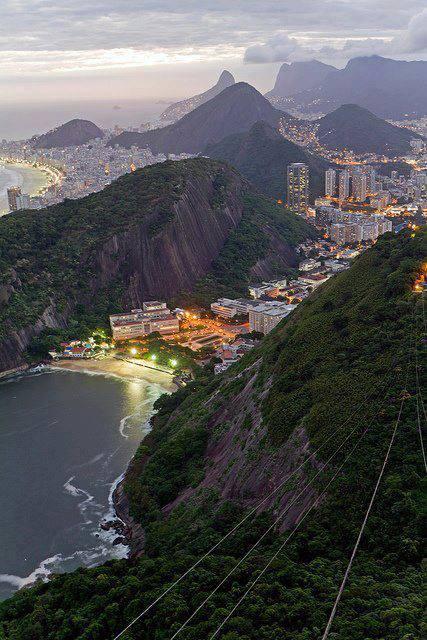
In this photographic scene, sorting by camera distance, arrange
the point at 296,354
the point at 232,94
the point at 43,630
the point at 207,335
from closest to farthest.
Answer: the point at 43,630 → the point at 296,354 → the point at 207,335 → the point at 232,94

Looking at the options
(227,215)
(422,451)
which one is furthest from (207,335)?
(422,451)

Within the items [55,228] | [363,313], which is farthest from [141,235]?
[363,313]

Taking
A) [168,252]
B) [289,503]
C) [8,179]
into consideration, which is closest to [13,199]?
[168,252]

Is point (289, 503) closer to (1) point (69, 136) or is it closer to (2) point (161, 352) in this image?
(2) point (161, 352)

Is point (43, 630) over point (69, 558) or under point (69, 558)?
over

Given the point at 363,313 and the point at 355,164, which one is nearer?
the point at 363,313

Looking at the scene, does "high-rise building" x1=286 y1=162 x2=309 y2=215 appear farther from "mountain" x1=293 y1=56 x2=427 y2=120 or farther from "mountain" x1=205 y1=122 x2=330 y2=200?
"mountain" x1=293 y1=56 x2=427 y2=120

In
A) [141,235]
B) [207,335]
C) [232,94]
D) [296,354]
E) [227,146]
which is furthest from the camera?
[232,94]

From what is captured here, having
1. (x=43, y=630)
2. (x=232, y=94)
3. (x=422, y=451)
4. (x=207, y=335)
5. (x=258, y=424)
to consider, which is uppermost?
(x=232, y=94)

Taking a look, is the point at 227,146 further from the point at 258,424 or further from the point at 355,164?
the point at 258,424
